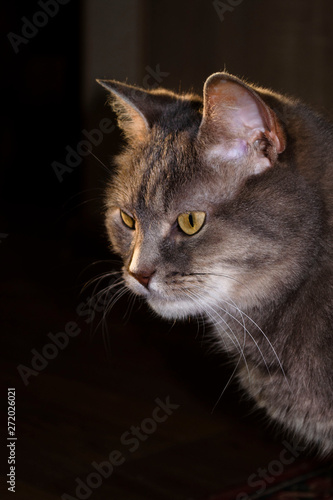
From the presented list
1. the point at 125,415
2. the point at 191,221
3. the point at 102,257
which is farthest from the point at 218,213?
the point at 102,257

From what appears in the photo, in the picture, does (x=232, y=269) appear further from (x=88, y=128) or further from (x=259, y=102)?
(x=88, y=128)

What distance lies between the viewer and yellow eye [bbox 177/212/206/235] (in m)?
1.14

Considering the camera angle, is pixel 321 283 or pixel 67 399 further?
pixel 67 399

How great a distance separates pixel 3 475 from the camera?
1556 millimetres

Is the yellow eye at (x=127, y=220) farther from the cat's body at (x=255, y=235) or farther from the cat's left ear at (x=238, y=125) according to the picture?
the cat's left ear at (x=238, y=125)

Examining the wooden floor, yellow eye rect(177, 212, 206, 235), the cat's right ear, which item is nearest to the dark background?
the wooden floor

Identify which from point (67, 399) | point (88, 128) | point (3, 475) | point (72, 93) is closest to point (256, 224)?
point (3, 475)

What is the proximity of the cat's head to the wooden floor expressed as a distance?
0.64 metres

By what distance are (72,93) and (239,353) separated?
11.7 feet

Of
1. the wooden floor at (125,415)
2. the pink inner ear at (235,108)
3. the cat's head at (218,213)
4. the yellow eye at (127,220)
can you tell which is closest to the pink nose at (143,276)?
the cat's head at (218,213)

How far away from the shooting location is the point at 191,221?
1149 mm

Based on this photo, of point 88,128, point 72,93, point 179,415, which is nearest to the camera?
point 179,415

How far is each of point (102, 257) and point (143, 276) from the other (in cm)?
237

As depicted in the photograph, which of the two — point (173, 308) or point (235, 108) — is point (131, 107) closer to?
point (235, 108)
